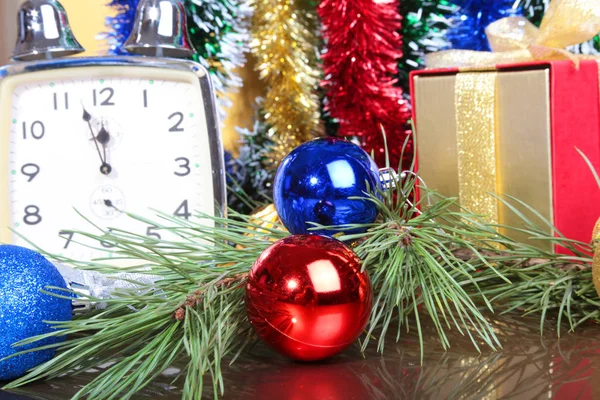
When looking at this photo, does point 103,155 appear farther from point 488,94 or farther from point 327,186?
point 488,94

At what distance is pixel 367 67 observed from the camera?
95 cm

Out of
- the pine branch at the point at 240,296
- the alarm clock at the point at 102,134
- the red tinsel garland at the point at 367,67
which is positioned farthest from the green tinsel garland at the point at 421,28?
the pine branch at the point at 240,296

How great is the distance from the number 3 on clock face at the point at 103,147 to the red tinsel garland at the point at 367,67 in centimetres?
34

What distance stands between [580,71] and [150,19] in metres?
0.41

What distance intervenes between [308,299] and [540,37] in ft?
1.54

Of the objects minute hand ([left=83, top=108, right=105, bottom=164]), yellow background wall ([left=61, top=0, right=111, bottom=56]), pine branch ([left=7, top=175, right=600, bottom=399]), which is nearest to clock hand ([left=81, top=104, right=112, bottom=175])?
minute hand ([left=83, top=108, right=105, bottom=164])

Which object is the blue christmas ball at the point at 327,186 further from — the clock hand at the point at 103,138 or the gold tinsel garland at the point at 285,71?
the gold tinsel garland at the point at 285,71

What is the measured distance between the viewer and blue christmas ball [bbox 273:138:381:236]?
48cm

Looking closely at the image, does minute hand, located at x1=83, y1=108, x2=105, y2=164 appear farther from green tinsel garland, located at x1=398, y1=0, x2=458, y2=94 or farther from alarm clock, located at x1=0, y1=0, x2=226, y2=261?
green tinsel garland, located at x1=398, y1=0, x2=458, y2=94

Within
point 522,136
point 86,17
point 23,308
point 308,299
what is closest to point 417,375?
point 308,299

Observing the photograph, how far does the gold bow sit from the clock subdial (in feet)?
1.28

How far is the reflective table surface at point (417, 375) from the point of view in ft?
1.19

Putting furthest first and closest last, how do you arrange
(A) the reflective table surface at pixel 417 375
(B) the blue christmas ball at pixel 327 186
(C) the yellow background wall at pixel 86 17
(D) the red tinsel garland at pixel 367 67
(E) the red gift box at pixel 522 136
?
1. (C) the yellow background wall at pixel 86 17
2. (D) the red tinsel garland at pixel 367 67
3. (E) the red gift box at pixel 522 136
4. (B) the blue christmas ball at pixel 327 186
5. (A) the reflective table surface at pixel 417 375

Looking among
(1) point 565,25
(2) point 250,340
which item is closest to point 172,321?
(2) point 250,340
